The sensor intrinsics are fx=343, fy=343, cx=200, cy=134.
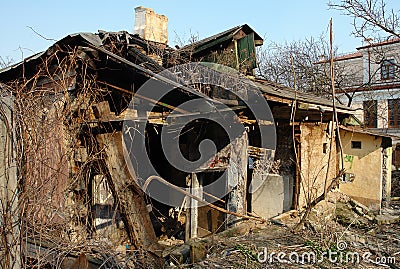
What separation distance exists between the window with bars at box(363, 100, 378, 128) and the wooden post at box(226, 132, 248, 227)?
1936cm

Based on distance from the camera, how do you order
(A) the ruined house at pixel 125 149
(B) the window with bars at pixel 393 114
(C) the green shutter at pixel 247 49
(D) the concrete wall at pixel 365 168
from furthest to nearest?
(B) the window with bars at pixel 393 114 → (D) the concrete wall at pixel 365 168 → (C) the green shutter at pixel 247 49 → (A) the ruined house at pixel 125 149

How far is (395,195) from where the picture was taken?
49.0ft

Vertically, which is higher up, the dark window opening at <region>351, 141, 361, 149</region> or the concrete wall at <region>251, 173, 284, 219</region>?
the dark window opening at <region>351, 141, 361, 149</region>

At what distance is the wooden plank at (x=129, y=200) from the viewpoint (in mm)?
4719

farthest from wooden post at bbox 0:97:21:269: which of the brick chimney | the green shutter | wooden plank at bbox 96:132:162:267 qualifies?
the green shutter

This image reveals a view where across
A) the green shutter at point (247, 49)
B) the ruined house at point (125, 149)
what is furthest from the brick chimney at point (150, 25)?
the green shutter at point (247, 49)

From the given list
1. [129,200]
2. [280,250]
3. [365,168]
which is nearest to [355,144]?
[365,168]

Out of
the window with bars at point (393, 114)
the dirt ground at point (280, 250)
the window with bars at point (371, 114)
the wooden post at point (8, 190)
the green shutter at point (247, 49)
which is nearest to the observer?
the wooden post at point (8, 190)

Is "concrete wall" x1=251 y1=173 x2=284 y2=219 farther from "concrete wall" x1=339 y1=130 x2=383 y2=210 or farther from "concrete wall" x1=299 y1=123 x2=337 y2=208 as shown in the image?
"concrete wall" x1=339 y1=130 x2=383 y2=210

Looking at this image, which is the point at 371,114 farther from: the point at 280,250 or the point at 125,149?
the point at 125,149

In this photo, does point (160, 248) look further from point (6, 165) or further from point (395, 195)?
point (395, 195)

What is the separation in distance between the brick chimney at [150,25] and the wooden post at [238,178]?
4.48 metres

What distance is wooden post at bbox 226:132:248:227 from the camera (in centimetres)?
728

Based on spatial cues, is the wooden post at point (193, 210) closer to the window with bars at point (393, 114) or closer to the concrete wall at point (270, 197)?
the concrete wall at point (270, 197)
